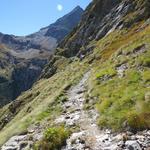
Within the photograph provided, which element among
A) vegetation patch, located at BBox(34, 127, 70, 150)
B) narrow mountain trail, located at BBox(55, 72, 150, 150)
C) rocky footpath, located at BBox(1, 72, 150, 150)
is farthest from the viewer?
vegetation patch, located at BBox(34, 127, 70, 150)

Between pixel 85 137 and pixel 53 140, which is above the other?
pixel 53 140

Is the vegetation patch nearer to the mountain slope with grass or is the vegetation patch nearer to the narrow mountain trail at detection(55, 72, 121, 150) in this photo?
the mountain slope with grass

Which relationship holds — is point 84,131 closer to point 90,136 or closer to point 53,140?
point 90,136

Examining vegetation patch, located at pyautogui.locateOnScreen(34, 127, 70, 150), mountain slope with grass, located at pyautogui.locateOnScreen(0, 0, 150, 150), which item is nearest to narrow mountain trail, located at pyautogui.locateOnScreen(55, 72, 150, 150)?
mountain slope with grass, located at pyautogui.locateOnScreen(0, 0, 150, 150)

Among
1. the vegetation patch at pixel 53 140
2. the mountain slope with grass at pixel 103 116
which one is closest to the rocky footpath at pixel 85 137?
the mountain slope with grass at pixel 103 116

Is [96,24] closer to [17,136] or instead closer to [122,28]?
[122,28]

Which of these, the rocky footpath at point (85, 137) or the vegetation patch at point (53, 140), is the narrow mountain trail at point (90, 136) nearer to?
the rocky footpath at point (85, 137)

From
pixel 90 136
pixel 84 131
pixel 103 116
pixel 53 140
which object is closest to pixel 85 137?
pixel 90 136

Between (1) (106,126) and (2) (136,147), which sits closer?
(2) (136,147)

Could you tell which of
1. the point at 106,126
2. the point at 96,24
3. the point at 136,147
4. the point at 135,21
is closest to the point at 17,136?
the point at 106,126

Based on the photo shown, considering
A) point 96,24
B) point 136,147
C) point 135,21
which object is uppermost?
point 96,24

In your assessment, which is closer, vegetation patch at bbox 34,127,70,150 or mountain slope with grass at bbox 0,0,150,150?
mountain slope with grass at bbox 0,0,150,150

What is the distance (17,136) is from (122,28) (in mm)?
51944

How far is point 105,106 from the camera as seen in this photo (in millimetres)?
24875
